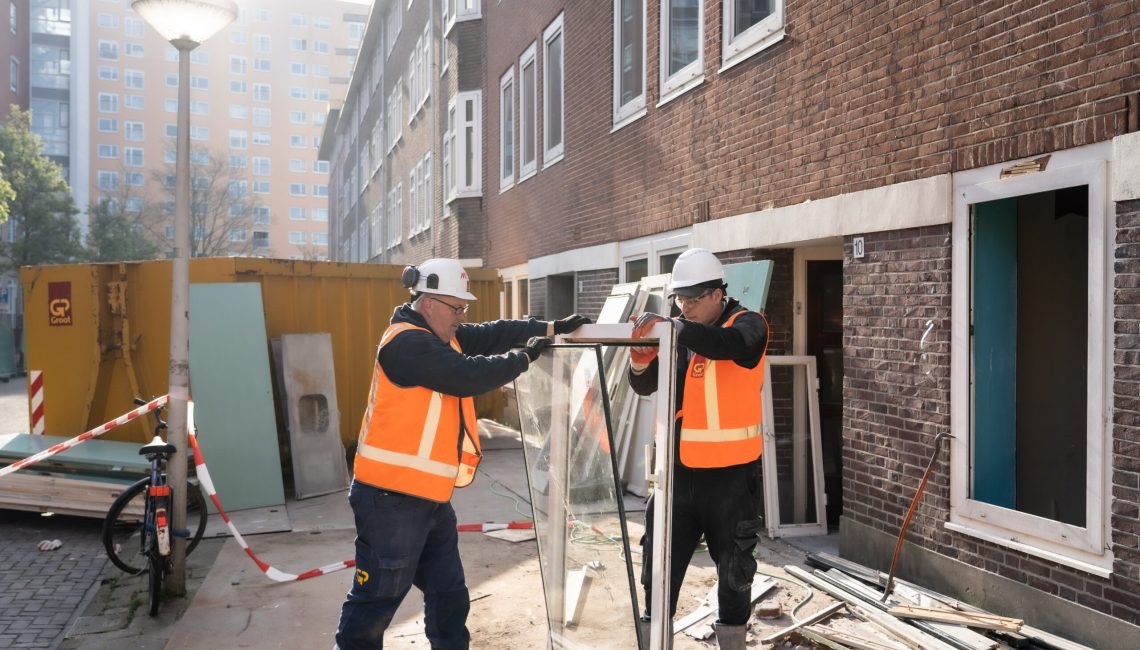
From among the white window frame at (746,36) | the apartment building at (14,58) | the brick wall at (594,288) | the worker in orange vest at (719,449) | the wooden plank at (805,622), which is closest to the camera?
the worker in orange vest at (719,449)

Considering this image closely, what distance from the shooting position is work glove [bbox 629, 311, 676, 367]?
358cm

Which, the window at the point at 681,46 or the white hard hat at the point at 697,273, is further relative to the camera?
the window at the point at 681,46

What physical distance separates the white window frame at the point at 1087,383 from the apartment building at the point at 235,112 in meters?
68.1

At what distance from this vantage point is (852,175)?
21.4 ft

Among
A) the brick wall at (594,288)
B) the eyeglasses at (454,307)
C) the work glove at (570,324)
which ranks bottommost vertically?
the work glove at (570,324)

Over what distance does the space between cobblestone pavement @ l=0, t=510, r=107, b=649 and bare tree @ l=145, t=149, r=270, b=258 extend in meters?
56.4

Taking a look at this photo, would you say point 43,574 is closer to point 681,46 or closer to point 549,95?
point 681,46

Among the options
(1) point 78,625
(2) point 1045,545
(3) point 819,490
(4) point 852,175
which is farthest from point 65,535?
(2) point 1045,545

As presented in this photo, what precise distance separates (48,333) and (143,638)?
6.05 meters

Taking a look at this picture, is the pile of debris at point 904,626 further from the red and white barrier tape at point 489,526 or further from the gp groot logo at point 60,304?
the gp groot logo at point 60,304

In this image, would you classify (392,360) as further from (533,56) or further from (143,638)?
(533,56)

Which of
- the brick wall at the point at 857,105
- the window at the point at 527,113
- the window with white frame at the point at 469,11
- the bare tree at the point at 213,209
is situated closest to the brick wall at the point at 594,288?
the brick wall at the point at 857,105

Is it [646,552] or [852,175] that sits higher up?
[852,175]

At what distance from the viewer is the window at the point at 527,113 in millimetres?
15539
